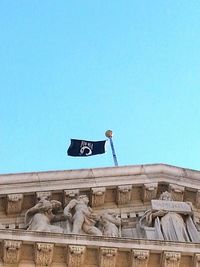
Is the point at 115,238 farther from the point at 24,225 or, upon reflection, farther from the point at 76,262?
the point at 24,225

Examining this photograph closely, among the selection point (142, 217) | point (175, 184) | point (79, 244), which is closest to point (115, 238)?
point (79, 244)

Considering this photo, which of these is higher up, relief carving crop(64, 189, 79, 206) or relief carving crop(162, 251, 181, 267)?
relief carving crop(64, 189, 79, 206)

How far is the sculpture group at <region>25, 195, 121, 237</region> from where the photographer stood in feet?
58.0

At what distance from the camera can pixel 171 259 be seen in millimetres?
16469

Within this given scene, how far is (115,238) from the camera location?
16.7 metres

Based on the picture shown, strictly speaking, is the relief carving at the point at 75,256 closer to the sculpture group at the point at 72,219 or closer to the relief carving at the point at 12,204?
the sculpture group at the point at 72,219

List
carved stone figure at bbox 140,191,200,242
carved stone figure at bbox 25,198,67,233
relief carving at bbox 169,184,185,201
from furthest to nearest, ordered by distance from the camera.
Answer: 1. relief carving at bbox 169,184,185,201
2. carved stone figure at bbox 140,191,200,242
3. carved stone figure at bbox 25,198,67,233

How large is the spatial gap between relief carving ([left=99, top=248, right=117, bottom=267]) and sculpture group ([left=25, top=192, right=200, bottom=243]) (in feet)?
3.56

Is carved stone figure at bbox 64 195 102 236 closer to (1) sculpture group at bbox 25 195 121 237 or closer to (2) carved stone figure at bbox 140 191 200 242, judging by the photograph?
(1) sculpture group at bbox 25 195 121 237

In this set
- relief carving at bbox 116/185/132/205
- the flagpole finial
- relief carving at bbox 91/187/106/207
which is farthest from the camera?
the flagpole finial

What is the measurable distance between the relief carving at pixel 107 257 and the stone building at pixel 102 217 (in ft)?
Answer: 0.06

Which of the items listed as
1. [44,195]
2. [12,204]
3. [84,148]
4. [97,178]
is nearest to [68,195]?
[44,195]

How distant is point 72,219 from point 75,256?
1854 mm

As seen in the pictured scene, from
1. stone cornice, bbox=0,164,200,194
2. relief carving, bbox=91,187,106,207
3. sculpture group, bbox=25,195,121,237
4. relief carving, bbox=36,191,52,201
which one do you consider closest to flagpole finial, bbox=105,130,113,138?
stone cornice, bbox=0,164,200,194
